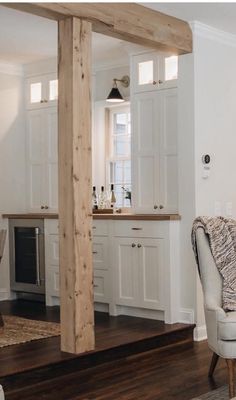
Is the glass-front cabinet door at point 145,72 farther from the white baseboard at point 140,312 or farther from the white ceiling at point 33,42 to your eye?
the white baseboard at point 140,312

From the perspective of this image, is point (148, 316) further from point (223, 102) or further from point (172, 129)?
point (223, 102)

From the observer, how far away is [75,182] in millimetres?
Answer: 4133

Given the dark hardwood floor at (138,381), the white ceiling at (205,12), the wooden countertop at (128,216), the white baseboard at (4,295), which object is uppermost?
the white ceiling at (205,12)

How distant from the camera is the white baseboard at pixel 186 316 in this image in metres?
5.15

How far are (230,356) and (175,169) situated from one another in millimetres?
2125

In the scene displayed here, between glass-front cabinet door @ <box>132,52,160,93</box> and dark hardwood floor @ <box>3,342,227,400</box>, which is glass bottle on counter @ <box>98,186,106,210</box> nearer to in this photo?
glass-front cabinet door @ <box>132,52,160,93</box>

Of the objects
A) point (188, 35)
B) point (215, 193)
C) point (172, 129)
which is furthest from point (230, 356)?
point (188, 35)

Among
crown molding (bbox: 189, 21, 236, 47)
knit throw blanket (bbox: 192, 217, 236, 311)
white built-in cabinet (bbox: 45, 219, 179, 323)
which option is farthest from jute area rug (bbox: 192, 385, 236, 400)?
crown molding (bbox: 189, 21, 236, 47)

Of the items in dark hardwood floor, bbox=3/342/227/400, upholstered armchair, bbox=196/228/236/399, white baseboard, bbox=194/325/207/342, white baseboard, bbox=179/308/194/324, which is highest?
upholstered armchair, bbox=196/228/236/399

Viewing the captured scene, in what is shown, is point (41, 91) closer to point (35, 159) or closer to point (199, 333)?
point (35, 159)

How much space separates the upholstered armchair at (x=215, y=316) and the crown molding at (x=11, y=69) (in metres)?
3.64

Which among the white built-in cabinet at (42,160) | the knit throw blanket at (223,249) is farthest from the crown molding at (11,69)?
the knit throw blanket at (223,249)

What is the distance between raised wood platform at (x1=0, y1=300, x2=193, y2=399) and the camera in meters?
3.82

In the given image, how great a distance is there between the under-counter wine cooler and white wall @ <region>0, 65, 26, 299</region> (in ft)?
0.41
